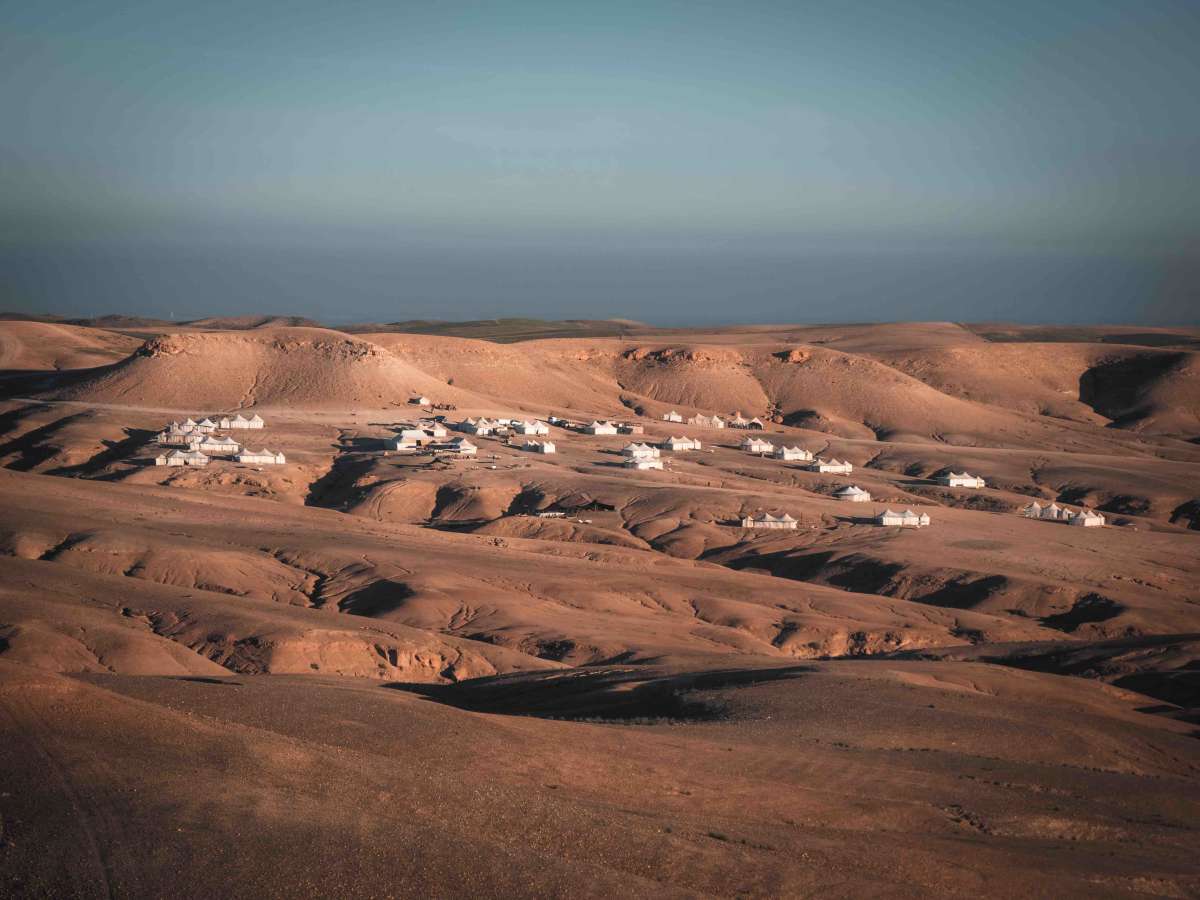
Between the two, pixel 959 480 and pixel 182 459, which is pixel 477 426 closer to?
pixel 182 459

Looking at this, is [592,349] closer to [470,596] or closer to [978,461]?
[978,461]

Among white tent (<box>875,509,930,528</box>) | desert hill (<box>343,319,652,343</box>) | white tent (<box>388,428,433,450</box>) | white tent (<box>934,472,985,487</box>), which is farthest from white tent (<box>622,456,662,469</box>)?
desert hill (<box>343,319,652,343</box>)

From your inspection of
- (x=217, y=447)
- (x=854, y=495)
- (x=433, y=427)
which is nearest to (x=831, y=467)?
(x=854, y=495)

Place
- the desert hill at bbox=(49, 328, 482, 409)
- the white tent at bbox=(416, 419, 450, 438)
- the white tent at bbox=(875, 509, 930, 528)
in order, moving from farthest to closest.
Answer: the desert hill at bbox=(49, 328, 482, 409)
the white tent at bbox=(416, 419, 450, 438)
the white tent at bbox=(875, 509, 930, 528)

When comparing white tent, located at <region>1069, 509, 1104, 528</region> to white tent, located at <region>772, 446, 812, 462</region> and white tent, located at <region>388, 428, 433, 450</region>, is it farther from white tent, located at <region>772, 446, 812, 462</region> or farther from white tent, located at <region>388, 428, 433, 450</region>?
white tent, located at <region>388, 428, 433, 450</region>

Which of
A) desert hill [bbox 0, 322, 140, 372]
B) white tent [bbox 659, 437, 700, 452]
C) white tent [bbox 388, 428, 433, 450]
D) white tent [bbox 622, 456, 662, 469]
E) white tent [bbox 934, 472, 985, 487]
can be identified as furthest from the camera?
desert hill [bbox 0, 322, 140, 372]

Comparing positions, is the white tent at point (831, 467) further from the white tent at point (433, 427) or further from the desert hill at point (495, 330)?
the desert hill at point (495, 330)

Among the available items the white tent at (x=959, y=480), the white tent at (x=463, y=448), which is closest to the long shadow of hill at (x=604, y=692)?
the white tent at (x=463, y=448)

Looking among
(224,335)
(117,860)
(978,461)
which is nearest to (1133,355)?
(978,461)

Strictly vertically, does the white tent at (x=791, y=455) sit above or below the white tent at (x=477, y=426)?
below
